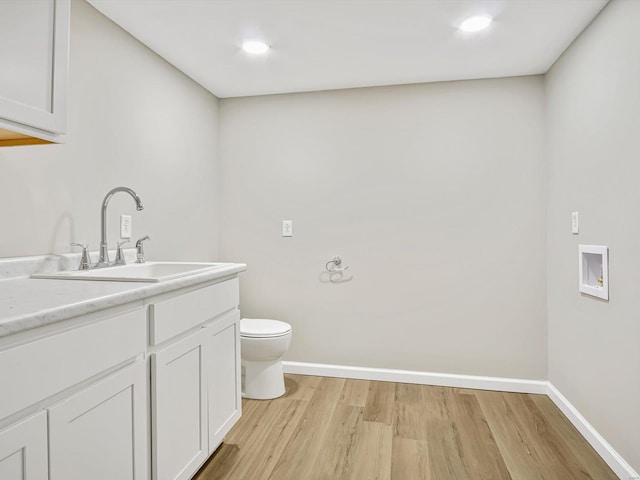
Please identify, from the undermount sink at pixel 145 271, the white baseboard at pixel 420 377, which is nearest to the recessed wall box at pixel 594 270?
the white baseboard at pixel 420 377

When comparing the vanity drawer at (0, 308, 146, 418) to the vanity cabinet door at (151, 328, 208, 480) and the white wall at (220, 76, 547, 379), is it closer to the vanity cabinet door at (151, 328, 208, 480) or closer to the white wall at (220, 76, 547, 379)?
the vanity cabinet door at (151, 328, 208, 480)

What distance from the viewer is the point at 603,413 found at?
73.5 inches

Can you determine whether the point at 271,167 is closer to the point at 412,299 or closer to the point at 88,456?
the point at 412,299

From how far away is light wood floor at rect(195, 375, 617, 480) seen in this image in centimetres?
176

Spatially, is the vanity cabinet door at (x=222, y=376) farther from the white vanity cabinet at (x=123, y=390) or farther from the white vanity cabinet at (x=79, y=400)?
the white vanity cabinet at (x=79, y=400)

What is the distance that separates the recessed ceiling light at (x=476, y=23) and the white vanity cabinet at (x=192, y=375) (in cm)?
175

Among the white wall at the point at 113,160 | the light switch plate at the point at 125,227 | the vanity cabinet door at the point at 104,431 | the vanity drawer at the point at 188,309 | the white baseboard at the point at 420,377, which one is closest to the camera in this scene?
the vanity cabinet door at the point at 104,431

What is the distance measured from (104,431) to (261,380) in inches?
58.6

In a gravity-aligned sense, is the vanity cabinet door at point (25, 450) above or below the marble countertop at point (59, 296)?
below

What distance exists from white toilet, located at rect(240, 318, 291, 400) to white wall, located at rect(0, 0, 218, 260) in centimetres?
71

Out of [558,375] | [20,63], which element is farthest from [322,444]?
[20,63]

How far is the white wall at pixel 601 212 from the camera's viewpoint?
1629mm

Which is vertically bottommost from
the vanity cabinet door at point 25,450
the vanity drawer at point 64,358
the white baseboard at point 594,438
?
the white baseboard at point 594,438

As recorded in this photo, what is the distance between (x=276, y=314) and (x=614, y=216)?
2195mm
